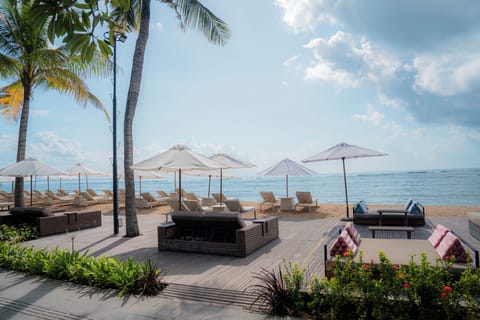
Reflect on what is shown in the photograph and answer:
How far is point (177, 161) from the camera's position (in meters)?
7.85

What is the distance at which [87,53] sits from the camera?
235 cm

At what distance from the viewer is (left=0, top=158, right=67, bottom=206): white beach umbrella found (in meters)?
10.9

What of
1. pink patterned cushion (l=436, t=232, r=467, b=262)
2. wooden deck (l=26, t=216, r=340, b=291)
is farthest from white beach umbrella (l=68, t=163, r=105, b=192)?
pink patterned cushion (l=436, t=232, r=467, b=262)

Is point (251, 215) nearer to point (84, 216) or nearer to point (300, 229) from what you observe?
point (300, 229)

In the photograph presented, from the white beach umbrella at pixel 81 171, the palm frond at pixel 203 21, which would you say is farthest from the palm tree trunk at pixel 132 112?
the white beach umbrella at pixel 81 171

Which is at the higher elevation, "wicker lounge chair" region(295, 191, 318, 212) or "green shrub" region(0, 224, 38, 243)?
"wicker lounge chair" region(295, 191, 318, 212)

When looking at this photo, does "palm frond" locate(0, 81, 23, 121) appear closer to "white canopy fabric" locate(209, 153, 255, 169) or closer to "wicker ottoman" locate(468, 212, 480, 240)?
"white canopy fabric" locate(209, 153, 255, 169)

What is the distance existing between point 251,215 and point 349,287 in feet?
31.8

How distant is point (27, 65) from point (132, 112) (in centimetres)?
639

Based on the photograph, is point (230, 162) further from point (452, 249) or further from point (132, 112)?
point (452, 249)

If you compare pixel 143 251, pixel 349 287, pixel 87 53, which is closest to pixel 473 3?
pixel 349 287

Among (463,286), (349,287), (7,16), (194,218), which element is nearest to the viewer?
(463,286)

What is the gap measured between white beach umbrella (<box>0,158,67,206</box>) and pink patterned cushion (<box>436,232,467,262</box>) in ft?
40.5

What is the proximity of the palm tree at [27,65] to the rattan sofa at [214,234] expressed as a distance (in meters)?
7.32
